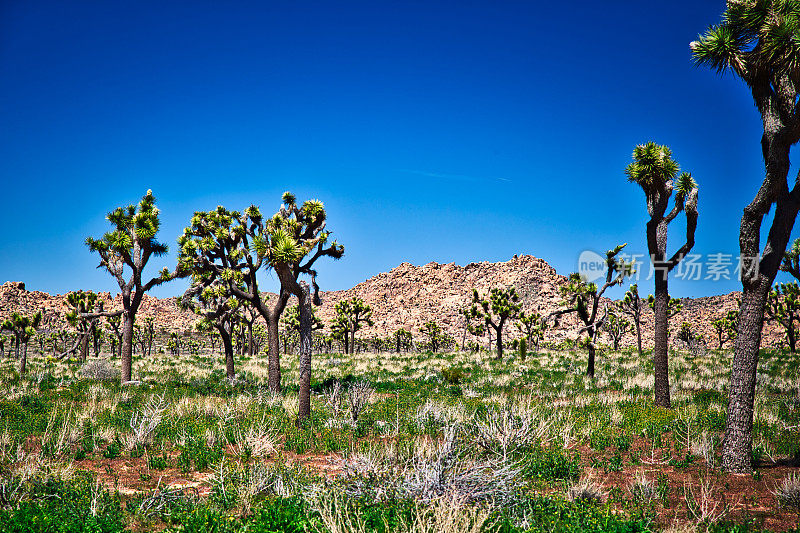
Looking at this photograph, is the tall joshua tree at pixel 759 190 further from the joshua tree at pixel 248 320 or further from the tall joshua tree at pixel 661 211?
the joshua tree at pixel 248 320

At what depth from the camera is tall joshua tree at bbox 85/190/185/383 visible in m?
16.7

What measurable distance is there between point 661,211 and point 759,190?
4970 mm

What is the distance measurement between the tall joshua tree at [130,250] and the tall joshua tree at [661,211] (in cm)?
1620

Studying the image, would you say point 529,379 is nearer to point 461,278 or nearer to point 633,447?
point 633,447

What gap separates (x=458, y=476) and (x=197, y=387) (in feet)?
45.3

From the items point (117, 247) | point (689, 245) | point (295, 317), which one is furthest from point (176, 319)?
point (689, 245)

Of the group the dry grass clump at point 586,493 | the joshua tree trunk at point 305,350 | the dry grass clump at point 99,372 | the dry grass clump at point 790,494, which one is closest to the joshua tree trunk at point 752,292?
the dry grass clump at point 790,494

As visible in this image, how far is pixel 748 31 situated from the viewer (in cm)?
731

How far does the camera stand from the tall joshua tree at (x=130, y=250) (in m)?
16.7

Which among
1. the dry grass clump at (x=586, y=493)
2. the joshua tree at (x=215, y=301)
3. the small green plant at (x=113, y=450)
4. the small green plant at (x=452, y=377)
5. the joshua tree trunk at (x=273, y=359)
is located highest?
the joshua tree at (x=215, y=301)

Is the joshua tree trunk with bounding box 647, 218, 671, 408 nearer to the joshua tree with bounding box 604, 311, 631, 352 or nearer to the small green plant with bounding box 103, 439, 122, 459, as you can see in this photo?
the joshua tree with bounding box 604, 311, 631, 352

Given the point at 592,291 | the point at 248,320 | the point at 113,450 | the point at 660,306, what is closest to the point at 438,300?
the point at 248,320

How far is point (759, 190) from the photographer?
749 cm

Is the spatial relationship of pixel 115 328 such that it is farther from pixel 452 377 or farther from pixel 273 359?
pixel 452 377
